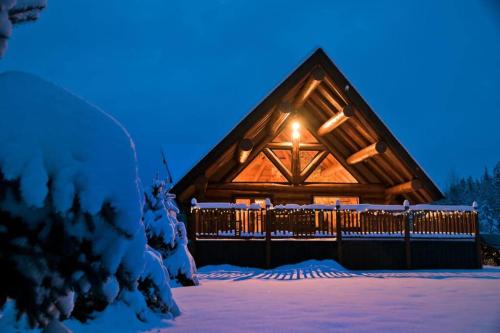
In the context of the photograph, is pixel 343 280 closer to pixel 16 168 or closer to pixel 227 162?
pixel 227 162

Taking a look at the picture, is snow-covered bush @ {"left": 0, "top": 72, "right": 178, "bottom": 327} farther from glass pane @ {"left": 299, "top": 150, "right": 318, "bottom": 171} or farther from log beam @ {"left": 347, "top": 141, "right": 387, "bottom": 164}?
glass pane @ {"left": 299, "top": 150, "right": 318, "bottom": 171}

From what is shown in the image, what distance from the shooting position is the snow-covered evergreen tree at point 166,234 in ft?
30.3

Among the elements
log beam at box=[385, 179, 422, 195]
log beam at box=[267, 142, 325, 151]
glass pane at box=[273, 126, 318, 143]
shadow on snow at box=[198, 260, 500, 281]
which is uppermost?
glass pane at box=[273, 126, 318, 143]

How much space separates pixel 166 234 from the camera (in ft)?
30.4

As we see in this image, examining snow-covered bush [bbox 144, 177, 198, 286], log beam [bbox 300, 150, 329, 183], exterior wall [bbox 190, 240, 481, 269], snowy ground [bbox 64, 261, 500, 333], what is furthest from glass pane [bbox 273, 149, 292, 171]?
Result: snow-covered bush [bbox 144, 177, 198, 286]

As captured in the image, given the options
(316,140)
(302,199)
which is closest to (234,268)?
(302,199)

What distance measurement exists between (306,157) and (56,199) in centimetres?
1735

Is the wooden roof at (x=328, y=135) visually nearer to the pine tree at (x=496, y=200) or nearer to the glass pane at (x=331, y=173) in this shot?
the glass pane at (x=331, y=173)

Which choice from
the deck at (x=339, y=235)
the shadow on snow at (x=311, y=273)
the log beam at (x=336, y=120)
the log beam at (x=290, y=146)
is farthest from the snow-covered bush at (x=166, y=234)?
the log beam at (x=290, y=146)

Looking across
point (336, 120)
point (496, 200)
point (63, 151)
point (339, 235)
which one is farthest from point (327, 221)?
point (496, 200)

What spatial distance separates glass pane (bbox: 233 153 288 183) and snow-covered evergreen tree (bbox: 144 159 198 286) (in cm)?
872

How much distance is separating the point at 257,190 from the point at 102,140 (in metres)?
16.2

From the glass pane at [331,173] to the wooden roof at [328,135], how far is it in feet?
0.72

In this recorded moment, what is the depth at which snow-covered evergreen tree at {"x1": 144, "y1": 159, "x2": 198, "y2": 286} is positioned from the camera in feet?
30.3
